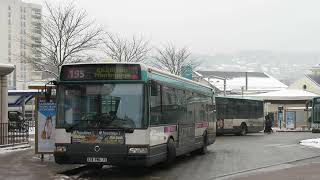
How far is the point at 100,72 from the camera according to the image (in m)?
13.9

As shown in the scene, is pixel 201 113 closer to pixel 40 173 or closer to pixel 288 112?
pixel 40 173

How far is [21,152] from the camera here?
19.3 meters

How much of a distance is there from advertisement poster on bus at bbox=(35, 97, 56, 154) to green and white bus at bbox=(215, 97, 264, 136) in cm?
2159

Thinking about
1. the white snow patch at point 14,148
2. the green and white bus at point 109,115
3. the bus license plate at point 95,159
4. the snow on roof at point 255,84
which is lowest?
the white snow patch at point 14,148

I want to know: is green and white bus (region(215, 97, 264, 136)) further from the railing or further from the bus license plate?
the bus license plate

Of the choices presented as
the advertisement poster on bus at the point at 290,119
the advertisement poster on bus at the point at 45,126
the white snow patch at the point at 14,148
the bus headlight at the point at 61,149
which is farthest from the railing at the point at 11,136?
the advertisement poster on bus at the point at 290,119

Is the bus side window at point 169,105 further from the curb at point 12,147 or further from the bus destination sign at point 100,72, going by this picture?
the curb at point 12,147

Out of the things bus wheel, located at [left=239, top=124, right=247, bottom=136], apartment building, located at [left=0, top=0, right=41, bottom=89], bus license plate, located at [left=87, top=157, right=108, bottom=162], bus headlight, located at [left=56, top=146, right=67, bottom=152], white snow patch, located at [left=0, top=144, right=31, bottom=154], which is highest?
apartment building, located at [left=0, top=0, right=41, bottom=89]

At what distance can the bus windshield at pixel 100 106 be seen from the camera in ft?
44.0

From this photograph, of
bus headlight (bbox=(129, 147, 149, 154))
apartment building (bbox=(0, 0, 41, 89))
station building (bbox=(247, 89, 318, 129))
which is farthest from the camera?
apartment building (bbox=(0, 0, 41, 89))

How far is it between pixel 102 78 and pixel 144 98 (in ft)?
3.96

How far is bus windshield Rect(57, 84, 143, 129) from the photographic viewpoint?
13398mm

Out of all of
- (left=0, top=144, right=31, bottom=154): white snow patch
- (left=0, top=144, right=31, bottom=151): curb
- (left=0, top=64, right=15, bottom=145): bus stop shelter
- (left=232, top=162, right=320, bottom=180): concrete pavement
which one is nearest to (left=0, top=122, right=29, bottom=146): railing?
(left=0, top=64, right=15, bottom=145): bus stop shelter

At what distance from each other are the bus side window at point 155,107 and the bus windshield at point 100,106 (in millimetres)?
533
